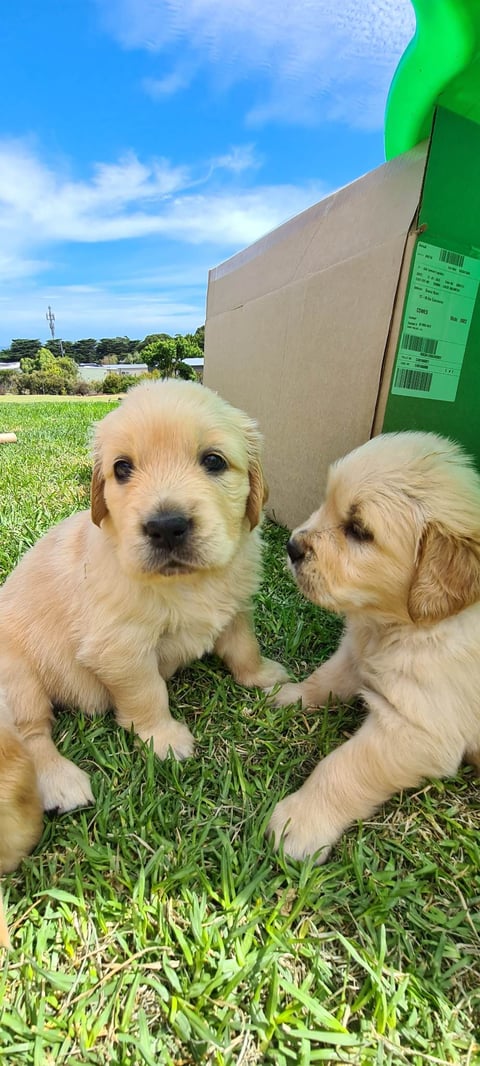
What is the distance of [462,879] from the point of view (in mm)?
1458

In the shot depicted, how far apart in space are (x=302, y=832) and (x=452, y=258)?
96.3 inches

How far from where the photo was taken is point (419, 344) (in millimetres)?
2443

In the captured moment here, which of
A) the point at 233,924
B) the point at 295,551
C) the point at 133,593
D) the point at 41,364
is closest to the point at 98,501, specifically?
the point at 133,593

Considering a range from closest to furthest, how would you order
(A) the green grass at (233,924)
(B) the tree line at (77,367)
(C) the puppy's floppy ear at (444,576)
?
(A) the green grass at (233,924) < (C) the puppy's floppy ear at (444,576) < (B) the tree line at (77,367)

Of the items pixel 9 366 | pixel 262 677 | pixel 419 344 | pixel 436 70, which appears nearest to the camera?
pixel 436 70

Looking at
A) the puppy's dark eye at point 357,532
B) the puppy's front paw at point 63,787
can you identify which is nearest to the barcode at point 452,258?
the puppy's dark eye at point 357,532

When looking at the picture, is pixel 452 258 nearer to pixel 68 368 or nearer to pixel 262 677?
pixel 262 677

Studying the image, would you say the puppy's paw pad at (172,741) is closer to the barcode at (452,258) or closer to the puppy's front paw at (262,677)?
the puppy's front paw at (262,677)

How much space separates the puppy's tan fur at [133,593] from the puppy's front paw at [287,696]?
0.14m

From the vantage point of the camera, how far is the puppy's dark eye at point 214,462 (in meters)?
1.75

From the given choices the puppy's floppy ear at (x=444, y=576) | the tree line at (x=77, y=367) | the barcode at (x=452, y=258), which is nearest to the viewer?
the puppy's floppy ear at (x=444, y=576)

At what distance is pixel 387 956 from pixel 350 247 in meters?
2.89

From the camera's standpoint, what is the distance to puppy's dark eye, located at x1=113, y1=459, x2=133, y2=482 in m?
1.72

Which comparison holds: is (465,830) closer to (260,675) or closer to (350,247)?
(260,675)
